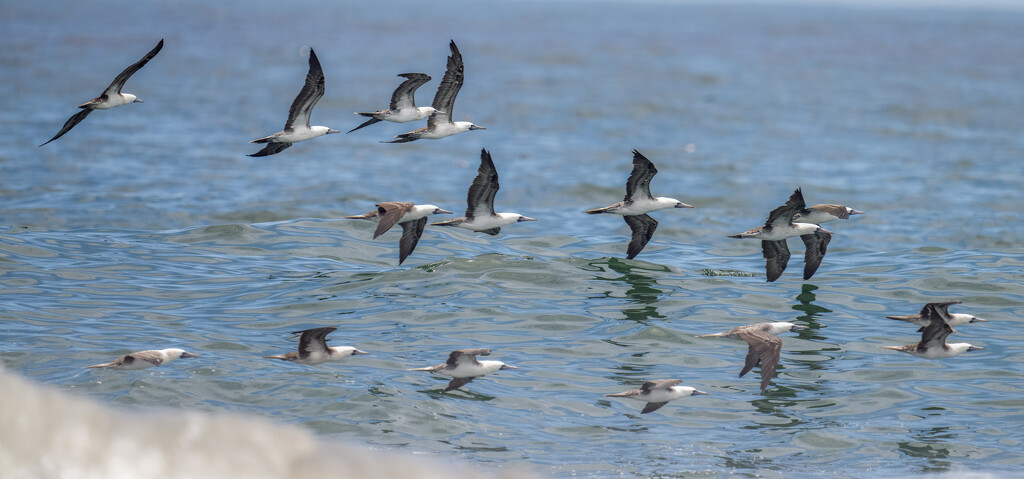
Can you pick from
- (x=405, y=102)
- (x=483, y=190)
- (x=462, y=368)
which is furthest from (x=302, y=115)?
(x=462, y=368)

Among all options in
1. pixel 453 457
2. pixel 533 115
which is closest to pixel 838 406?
pixel 453 457

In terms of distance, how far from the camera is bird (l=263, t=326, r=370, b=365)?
44.4 feet

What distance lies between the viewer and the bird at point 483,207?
55.0ft

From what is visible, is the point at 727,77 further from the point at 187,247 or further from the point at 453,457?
the point at 453,457

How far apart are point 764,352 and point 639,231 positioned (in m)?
6.57

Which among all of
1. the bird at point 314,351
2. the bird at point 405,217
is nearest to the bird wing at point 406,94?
the bird at point 405,217

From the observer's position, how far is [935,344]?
47.2 ft

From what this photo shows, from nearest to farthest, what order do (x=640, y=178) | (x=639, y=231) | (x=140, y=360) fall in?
(x=140, y=360) → (x=640, y=178) → (x=639, y=231)

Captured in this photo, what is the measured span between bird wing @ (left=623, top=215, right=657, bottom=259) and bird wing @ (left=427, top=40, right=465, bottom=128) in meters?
4.44

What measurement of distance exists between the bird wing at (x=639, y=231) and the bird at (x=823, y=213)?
2.62m

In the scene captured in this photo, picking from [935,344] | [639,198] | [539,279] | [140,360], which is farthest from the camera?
[539,279]

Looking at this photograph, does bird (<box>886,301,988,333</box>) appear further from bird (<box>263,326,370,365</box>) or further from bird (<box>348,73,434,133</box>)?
bird (<box>348,73,434,133</box>)

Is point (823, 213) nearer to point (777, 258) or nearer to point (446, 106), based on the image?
point (777, 258)

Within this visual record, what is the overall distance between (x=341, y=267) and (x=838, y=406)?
9983 millimetres
